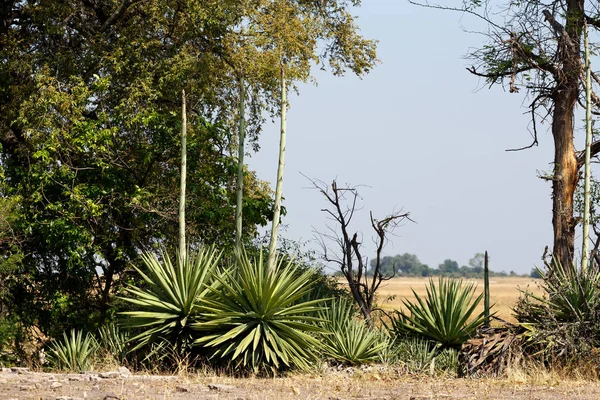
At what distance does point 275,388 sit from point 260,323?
2.07 m

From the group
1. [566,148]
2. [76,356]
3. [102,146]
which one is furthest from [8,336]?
[566,148]

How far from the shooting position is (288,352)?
1259 cm

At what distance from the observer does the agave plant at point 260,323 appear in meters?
12.6

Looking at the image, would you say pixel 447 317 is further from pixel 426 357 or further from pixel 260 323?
pixel 260 323

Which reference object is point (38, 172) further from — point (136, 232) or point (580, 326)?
point (580, 326)

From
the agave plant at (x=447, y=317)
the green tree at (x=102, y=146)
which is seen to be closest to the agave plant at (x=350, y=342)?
the agave plant at (x=447, y=317)

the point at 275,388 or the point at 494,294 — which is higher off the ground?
the point at 494,294

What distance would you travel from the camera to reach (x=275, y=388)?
10.8 meters

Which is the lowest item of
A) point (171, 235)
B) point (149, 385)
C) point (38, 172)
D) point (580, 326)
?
point (149, 385)

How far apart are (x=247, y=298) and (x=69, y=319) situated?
27.2 ft

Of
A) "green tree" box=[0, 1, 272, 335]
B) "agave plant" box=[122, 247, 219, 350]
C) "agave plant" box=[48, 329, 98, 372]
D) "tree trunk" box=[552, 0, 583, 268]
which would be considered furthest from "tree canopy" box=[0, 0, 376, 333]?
"tree trunk" box=[552, 0, 583, 268]

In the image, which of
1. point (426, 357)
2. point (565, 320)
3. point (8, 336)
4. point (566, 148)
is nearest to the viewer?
point (565, 320)

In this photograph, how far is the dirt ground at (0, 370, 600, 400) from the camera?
32.4 ft

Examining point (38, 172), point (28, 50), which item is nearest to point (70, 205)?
point (38, 172)
